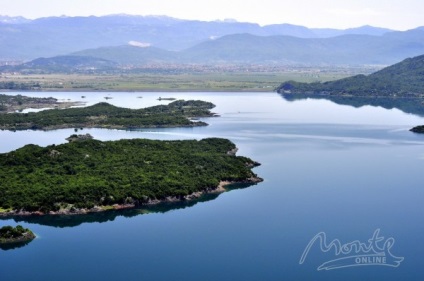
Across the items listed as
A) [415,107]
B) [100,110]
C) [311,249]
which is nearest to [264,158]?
[311,249]

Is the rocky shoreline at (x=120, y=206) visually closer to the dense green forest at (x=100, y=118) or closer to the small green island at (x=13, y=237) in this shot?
the small green island at (x=13, y=237)

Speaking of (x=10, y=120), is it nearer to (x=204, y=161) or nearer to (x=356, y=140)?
(x=204, y=161)

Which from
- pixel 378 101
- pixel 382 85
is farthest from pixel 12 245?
pixel 382 85

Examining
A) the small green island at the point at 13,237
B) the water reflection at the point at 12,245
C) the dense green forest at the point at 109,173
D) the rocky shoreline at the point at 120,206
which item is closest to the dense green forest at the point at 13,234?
the small green island at the point at 13,237

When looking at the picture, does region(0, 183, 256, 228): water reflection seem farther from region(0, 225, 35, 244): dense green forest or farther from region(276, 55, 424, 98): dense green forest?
region(276, 55, 424, 98): dense green forest

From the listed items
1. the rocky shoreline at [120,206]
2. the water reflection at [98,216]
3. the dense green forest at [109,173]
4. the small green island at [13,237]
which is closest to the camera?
the small green island at [13,237]
